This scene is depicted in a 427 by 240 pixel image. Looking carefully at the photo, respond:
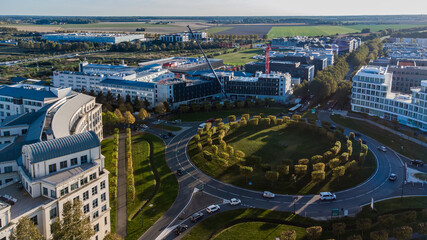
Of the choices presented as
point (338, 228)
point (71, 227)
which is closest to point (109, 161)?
point (71, 227)

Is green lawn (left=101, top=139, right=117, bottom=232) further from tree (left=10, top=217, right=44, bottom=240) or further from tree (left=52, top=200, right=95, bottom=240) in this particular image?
tree (left=10, top=217, right=44, bottom=240)

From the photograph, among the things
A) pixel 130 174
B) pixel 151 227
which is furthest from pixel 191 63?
pixel 151 227

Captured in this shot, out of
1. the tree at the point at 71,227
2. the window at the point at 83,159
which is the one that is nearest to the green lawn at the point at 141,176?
the window at the point at 83,159

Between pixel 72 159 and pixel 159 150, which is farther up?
pixel 72 159

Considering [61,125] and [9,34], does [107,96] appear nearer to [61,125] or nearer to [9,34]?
[61,125]

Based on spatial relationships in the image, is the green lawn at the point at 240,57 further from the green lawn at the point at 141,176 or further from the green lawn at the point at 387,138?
the green lawn at the point at 141,176

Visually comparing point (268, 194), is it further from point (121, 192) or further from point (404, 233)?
point (121, 192)

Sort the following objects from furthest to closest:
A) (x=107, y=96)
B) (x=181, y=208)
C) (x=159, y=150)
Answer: (x=107, y=96)
(x=159, y=150)
(x=181, y=208)

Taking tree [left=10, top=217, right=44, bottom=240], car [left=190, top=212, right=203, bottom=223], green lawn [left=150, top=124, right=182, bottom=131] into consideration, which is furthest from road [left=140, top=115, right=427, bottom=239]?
green lawn [left=150, top=124, right=182, bottom=131]
